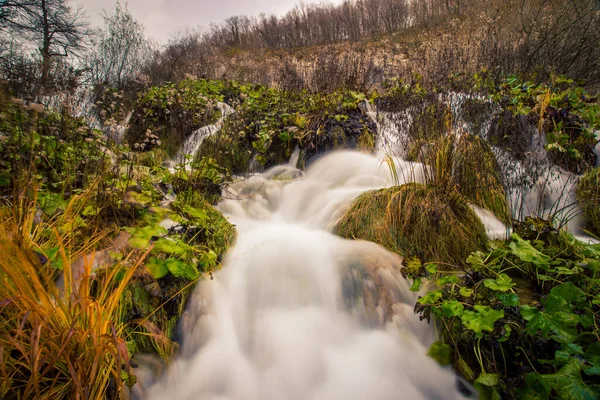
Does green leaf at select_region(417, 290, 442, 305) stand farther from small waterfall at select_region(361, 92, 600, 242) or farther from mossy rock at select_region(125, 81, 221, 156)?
mossy rock at select_region(125, 81, 221, 156)

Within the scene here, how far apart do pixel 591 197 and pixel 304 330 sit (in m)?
3.43

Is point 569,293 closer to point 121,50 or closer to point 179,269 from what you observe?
point 179,269

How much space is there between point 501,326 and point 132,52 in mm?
15974

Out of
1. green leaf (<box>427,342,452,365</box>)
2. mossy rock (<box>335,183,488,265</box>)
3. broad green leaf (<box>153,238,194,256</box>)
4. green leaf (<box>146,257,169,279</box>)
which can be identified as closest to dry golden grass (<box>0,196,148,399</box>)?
green leaf (<box>146,257,169,279</box>)

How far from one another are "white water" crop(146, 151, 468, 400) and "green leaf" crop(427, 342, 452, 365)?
0.15 feet

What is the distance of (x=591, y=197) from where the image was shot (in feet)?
10.5

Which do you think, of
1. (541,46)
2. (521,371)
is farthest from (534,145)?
(521,371)

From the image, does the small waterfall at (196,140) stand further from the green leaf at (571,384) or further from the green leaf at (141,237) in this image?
the green leaf at (571,384)

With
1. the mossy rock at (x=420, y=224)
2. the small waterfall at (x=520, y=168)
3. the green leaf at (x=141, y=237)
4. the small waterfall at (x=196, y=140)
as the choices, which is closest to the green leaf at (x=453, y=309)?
the mossy rock at (x=420, y=224)

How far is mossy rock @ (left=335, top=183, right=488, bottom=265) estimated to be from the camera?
8.41ft

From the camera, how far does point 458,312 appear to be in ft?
5.40

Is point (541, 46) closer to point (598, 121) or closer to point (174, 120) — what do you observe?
point (598, 121)

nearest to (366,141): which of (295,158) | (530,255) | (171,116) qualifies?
(295,158)

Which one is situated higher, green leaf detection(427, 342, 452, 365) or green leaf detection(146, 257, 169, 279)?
green leaf detection(146, 257, 169, 279)
